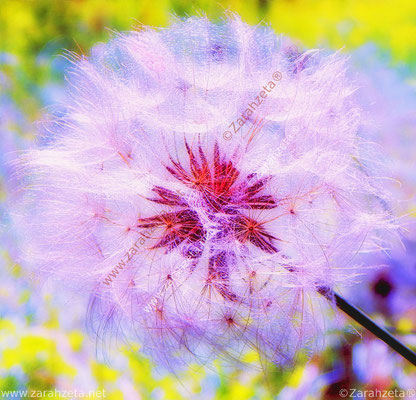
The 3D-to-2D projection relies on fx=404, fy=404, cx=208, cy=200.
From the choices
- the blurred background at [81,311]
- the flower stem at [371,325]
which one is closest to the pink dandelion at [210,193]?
the flower stem at [371,325]

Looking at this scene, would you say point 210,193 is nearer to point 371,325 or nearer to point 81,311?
point 371,325

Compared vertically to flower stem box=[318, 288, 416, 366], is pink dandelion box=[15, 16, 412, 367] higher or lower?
higher

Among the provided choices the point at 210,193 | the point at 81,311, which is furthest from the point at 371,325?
the point at 81,311

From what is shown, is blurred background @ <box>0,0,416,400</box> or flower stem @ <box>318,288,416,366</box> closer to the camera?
flower stem @ <box>318,288,416,366</box>

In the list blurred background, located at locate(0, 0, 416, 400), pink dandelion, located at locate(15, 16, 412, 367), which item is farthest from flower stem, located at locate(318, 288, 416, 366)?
blurred background, located at locate(0, 0, 416, 400)

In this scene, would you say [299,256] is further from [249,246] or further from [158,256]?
[158,256]

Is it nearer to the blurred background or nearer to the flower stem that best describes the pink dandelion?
the flower stem

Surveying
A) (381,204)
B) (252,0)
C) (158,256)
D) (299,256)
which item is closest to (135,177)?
→ (158,256)
